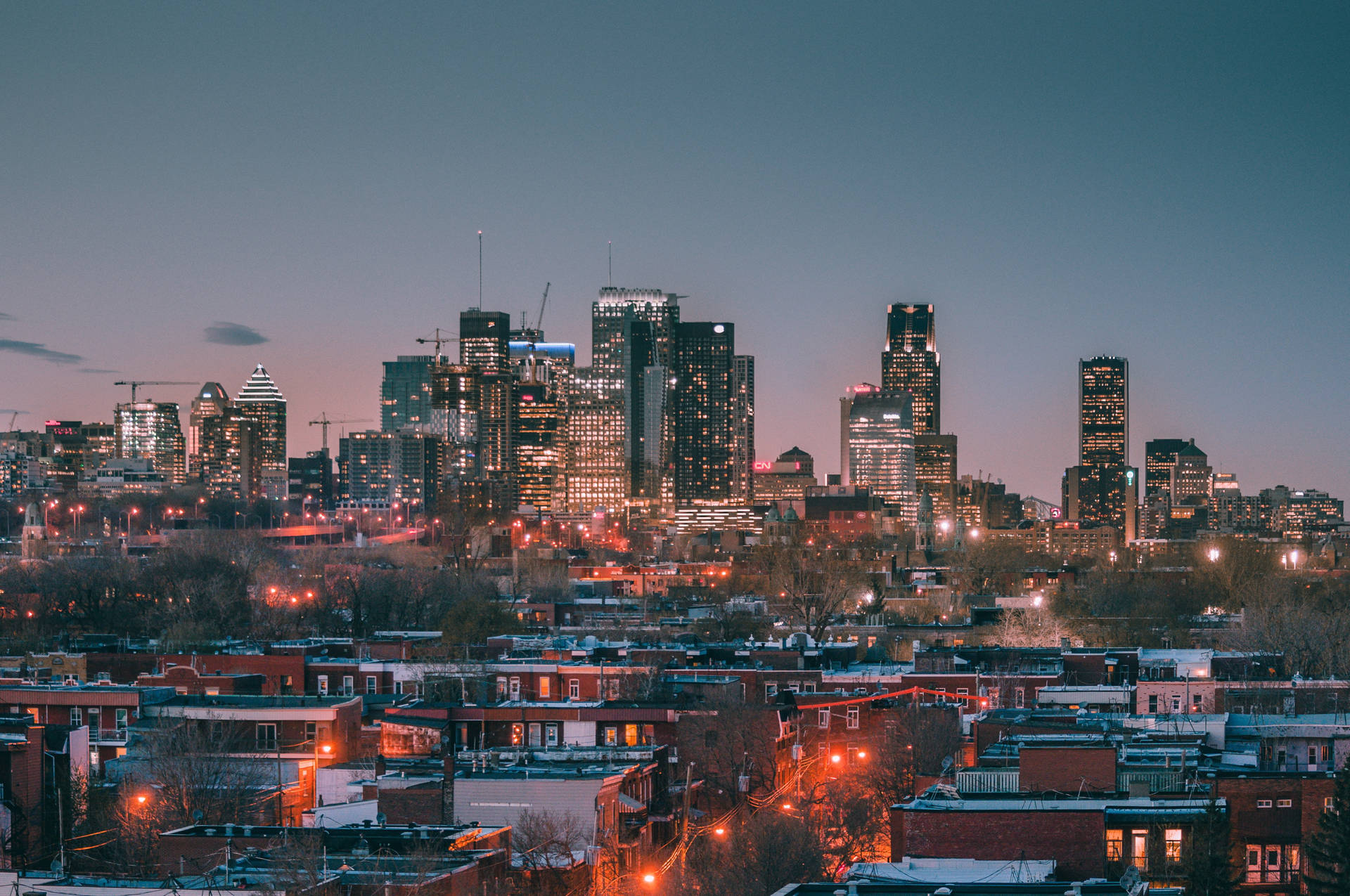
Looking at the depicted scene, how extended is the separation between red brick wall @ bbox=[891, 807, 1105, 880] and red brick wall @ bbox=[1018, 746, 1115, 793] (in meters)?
3.55

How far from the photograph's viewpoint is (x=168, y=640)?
2938 inches

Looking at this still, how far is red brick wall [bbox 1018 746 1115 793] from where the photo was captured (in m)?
32.9

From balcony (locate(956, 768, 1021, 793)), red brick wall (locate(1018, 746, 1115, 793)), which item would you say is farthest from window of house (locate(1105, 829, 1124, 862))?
balcony (locate(956, 768, 1021, 793))

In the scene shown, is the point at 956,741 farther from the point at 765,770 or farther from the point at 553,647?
the point at 553,647

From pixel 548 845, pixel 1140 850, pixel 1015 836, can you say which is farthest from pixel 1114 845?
pixel 548 845

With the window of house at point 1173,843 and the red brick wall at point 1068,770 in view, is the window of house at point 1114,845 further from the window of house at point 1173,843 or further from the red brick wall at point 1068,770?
the red brick wall at point 1068,770

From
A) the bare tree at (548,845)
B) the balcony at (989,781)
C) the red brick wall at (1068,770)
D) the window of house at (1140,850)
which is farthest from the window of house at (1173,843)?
the bare tree at (548,845)

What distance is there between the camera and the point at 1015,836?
95.3 feet

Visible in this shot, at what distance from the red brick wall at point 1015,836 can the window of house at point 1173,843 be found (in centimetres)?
117

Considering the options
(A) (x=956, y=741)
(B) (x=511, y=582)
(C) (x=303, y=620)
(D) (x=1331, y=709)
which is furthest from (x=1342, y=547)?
(A) (x=956, y=741)

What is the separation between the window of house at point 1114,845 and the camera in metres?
29.2

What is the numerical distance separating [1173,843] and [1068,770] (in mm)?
3609

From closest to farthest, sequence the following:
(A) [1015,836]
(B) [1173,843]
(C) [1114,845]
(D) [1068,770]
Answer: (A) [1015,836], (C) [1114,845], (B) [1173,843], (D) [1068,770]

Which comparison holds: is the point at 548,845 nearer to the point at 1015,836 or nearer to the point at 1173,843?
the point at 1015,836
